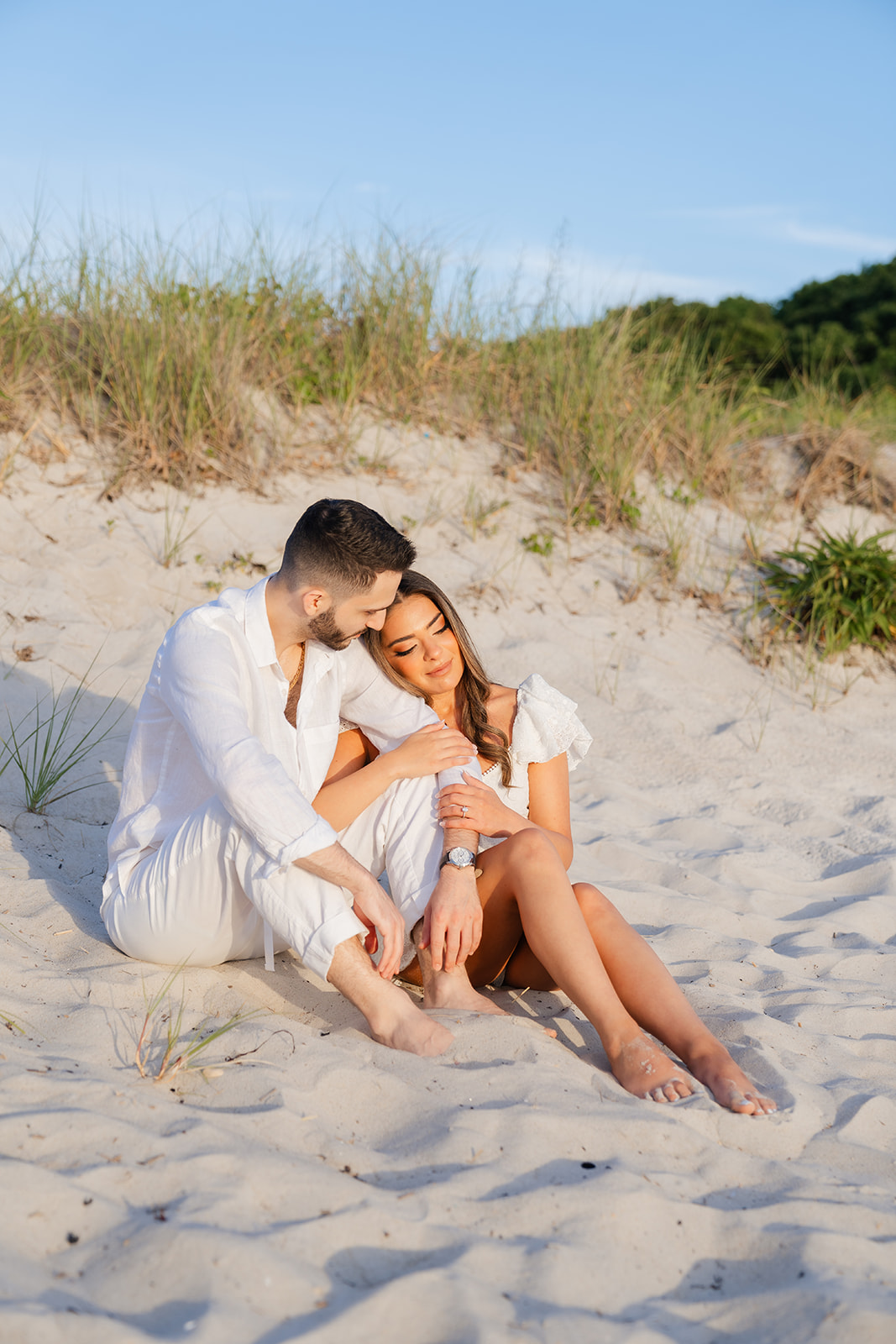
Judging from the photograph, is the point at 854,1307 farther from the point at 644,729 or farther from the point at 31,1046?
the point at 644,729

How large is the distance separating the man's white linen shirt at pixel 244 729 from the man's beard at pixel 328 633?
80 mm

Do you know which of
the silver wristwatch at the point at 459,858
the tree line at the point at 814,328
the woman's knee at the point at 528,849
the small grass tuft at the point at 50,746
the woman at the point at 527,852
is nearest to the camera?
the woman at the point at 527,852

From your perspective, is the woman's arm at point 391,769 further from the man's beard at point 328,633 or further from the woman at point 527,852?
the man's beard at point 328,633

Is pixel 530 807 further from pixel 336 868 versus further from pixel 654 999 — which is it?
pixel 336 868

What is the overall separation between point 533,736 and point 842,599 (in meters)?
3.45

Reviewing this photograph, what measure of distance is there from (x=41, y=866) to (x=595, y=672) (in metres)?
3.18

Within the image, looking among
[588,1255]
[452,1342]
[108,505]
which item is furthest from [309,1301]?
[108,505]

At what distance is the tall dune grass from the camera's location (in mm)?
5762

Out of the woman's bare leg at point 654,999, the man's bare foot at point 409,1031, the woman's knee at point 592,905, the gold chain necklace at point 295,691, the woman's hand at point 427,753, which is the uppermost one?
the gold chain necklace at point 295,691

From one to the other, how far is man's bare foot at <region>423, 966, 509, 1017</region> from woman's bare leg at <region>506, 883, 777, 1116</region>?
0.61 feet

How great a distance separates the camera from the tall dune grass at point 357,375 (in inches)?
227

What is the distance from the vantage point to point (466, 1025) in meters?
2.36

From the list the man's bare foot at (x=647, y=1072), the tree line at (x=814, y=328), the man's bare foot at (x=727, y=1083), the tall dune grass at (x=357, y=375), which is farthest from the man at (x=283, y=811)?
the tree line at (x=814, y=328)

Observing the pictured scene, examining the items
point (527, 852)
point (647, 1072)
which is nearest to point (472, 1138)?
point (647, 1072)
